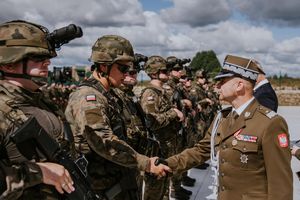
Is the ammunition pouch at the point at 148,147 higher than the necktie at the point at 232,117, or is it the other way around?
the necktie at the point at 232,117

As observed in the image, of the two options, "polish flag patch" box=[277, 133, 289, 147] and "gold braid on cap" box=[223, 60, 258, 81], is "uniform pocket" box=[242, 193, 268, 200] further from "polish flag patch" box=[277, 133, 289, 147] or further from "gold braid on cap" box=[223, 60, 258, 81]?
"gold braid on cap" box=[223, 60, 258, 81]

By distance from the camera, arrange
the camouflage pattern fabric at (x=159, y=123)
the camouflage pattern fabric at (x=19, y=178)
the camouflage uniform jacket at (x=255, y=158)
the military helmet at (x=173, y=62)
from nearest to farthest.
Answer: the camouflage pattern fabric at (x=19, y=178) < the camouflage uniform jacket at (x=255, y=158) < the camouflage pattern fabric at (x=159, y=123) < the military helmet at (x=173, y=62)

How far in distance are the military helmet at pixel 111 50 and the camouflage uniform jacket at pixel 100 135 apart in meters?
0.29

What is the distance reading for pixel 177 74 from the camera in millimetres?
8852

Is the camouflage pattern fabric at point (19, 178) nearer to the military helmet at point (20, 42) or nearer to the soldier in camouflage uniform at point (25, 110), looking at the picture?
the soldier in camouflage uniform at point (25, 110)

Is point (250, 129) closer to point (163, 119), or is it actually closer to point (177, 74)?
point (163, 119)

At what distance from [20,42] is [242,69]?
1652mm

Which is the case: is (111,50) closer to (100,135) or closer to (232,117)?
(100,135)

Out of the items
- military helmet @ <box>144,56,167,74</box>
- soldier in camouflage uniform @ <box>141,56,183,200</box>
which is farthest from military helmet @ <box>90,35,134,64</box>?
military helmet @ <box>144,56,167,74</box>

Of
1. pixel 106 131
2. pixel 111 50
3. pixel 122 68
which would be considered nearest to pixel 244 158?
pixel 106 131

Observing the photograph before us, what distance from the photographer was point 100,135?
3.46 metres

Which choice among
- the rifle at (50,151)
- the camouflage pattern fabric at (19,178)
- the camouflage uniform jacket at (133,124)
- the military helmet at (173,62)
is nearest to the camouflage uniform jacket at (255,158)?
the rifle at (50,151)

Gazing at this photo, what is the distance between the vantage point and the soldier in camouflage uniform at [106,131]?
3.48m

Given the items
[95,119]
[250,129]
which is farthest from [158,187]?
[250,129]
